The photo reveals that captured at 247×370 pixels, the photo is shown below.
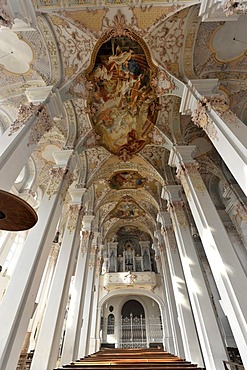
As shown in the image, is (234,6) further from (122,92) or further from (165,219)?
(165,219)

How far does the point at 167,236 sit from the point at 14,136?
346 inches

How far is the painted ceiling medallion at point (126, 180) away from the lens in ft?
41.7

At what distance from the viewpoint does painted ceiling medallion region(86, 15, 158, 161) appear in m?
7.18

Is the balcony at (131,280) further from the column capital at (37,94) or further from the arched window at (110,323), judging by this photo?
the column capital at (37,94)

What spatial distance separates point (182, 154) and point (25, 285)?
245 inches

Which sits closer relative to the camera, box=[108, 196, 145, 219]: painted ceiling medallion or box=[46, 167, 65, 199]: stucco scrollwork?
box=[46, 167, 65, 199]: stucco scrollwork

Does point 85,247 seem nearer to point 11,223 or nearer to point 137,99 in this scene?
point 137,99

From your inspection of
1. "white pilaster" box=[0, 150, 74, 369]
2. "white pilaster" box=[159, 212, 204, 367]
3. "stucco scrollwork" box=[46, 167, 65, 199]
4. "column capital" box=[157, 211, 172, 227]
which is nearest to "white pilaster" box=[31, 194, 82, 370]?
"white pilaster" box=[0, 150, 74, 369]

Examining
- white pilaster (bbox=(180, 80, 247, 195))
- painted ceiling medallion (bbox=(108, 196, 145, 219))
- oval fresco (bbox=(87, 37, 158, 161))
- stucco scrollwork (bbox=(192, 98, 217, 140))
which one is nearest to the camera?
white pilaster (bbox=(180, 80, 247, 195))

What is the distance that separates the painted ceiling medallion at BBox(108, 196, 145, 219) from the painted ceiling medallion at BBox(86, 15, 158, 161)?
6.17 metres

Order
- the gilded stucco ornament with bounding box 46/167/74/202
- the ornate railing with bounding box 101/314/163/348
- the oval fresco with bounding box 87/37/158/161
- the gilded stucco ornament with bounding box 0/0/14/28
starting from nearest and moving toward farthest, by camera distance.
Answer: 1. the gilded stucco ornament with bounding box 0/0/14/28
2. the gilded stucco ornament with bounding box 46/167/74/202
3. the oval fresco with bounding box 87/37/158/161
4. the ornate railing with bounding box 101/314/163/348

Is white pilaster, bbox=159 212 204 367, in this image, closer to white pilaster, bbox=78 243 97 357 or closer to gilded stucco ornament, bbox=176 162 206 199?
gilded stucco ornament, bbox=176 162 206 199

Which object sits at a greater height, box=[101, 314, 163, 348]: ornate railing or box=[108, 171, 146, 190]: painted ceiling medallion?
box=[108, 171, 146, 190]: painted ceiling medallion

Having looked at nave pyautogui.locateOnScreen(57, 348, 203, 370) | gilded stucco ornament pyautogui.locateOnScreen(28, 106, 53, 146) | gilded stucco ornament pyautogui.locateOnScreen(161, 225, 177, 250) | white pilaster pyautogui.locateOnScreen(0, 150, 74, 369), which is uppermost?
gilded stucco ornament pyautogui.locateOnScreen(161, 225, 177, 250)
